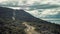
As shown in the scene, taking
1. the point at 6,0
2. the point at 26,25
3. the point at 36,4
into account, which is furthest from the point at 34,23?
→ the point at 6,0

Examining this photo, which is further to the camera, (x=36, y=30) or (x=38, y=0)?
(x=38, y=0)

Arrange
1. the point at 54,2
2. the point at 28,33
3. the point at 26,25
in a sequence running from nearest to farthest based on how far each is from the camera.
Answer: the point at 28,33 < the point at 26,25 < the point at 54,2

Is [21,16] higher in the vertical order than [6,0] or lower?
lower

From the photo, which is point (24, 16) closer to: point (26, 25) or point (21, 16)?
point (21, 16)

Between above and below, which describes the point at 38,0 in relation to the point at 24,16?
above

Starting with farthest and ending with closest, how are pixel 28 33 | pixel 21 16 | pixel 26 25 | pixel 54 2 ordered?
pixel 54 2 → pixel 21 16 → pixel 26 25 → pixel 28 33

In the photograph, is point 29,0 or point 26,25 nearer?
point 26,25

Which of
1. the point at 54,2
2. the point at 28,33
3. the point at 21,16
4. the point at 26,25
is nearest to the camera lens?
the point at 28,33

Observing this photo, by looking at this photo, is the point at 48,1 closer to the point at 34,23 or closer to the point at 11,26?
the point at 34,23

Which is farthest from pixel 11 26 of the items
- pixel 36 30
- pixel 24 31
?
pixel 36 30
